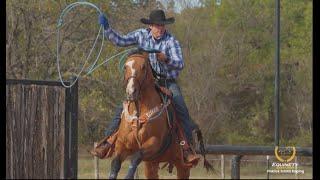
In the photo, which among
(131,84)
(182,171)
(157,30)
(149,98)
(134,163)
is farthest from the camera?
(182,171)

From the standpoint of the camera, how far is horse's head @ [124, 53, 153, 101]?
5289 mm

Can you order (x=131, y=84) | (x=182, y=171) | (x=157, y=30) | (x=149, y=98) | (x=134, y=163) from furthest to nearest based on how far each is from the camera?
1. (x=182, y=171)
2. (x=157, y=30)
3. (x=149, y=98)
4. (x=134, y=163)
5. (x=131, y=84)

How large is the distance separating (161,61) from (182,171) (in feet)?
3.27

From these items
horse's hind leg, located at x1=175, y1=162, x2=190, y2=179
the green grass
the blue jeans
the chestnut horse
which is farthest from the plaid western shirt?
the green grass

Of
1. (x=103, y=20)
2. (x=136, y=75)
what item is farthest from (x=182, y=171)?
(x=103, y=20)

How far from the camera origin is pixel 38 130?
18.7ft

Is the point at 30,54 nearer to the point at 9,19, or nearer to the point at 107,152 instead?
the point at 9,19

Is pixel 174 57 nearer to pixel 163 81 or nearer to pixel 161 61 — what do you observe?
pixel 161 61

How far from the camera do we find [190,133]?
5957 mm

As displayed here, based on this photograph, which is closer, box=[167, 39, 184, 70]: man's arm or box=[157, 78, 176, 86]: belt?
box=[167, 39, 184, 70]: man's arm

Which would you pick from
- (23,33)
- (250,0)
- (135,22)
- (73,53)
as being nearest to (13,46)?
(23,33)

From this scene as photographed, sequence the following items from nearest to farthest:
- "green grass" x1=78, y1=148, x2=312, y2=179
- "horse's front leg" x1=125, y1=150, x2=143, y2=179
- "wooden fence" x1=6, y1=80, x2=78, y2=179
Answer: "horse's front leg" x1=125, y1=150, x2=143, y2=179
"wooden fence" x1=6, y1=80, x2=78, y2=179
"green grass" x1=78, y1=148, x2=312, y2=179

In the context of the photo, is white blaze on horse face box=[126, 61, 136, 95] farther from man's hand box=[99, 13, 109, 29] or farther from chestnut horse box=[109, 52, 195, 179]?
man's hand box=[99, 13, 109, 29]

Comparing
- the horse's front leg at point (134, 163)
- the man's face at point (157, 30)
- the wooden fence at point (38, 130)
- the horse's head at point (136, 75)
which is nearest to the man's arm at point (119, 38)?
the man's face at point (157, 30)
